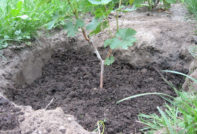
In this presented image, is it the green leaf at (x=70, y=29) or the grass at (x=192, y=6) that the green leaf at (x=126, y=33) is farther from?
the grass at (x=192, y=6)

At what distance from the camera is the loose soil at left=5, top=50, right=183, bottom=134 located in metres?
2.05

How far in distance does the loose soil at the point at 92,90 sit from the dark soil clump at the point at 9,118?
3 cm

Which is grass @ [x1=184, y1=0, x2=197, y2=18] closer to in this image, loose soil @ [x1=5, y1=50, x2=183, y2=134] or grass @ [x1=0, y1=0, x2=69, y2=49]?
loose soil @ [x1=5, y1=50, x2=183, y2=134]

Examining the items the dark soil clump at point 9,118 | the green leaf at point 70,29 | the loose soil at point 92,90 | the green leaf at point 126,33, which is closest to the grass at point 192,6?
the loose soil at point 92,90

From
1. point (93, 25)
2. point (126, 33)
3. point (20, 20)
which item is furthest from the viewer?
point (20, 20)

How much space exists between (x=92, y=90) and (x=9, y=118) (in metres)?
0.95

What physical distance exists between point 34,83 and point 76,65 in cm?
53

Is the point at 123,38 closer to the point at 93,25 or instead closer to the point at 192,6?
the point at 93,25

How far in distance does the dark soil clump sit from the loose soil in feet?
0.09

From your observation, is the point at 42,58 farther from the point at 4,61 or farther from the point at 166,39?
the point at 166,39

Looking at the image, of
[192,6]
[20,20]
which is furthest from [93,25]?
[192,6]

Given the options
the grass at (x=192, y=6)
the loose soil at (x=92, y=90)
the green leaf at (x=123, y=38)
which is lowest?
the loose soil at (x=92, y=90)

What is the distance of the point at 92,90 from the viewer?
2.39m

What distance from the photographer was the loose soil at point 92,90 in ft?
6.72
